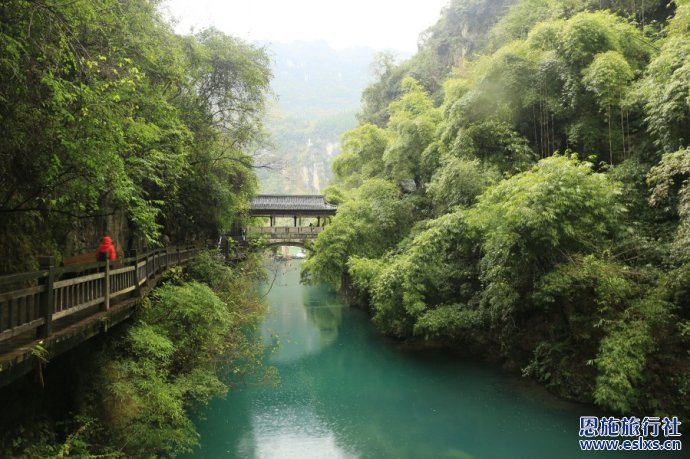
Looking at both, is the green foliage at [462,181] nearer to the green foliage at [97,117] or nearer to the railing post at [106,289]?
the green foliage at [97,117]

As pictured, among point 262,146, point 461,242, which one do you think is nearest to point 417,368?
point 461,242

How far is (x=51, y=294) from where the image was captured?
4.25 m

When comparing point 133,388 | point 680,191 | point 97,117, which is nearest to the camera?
point 97,117

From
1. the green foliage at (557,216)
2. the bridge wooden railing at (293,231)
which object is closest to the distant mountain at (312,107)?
the green foliage at (557,216)

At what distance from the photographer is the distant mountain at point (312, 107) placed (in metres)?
84.8

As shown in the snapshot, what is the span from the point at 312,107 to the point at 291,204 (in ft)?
320

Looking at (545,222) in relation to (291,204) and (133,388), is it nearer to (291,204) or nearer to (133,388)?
(133,388)

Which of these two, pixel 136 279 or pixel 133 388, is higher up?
pixel 136 279

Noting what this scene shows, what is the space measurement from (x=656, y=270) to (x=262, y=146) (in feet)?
37.0

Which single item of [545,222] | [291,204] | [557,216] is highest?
[291,204]

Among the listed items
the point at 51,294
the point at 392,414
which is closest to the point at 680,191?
the point at 392,414

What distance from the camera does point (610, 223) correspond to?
997 cm

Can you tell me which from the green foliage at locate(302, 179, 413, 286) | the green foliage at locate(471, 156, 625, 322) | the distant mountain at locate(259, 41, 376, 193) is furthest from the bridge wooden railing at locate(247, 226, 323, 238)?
the green foliage at locate(471, 156, 625, 322)

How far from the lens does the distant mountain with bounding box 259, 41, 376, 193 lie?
84812 mm
